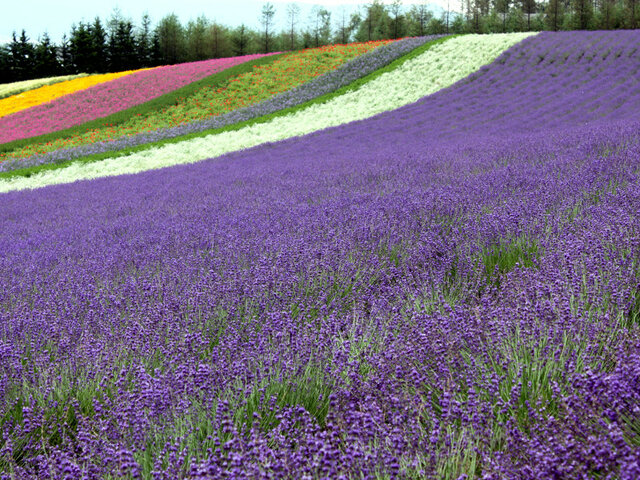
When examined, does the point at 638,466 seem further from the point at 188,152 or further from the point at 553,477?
the point at 188,152

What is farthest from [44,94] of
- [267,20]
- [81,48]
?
[267,20]

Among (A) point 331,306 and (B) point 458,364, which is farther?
(A) point 331,306

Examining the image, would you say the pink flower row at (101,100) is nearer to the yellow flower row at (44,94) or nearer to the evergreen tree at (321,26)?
the yellow flower row at (44,94)

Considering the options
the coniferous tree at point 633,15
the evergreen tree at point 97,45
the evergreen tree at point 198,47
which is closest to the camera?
the coniferous tree at point 633,15

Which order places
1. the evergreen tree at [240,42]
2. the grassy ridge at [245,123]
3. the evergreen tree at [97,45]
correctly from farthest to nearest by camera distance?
the evergreen tree at [240,42], the evergreen tree at [97,45], the grassy ridge at [245,123]

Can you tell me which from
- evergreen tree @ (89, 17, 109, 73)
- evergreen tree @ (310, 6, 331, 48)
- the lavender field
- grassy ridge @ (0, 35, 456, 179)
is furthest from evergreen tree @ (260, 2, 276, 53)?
the lavender field

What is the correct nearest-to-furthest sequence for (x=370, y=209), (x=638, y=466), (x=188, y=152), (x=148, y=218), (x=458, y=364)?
(x=638, y=466) → (x=458, y=364) → (x=370, y=209) → (x=148, y=218) → (x=188, y=152)

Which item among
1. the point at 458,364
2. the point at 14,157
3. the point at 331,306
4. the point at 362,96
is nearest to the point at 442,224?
the point at 331,306

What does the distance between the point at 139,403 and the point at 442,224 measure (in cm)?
317

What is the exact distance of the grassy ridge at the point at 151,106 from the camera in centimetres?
2295

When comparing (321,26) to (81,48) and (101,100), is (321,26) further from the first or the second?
(101,100)

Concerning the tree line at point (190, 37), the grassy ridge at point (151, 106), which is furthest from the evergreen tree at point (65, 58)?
the grassy ridge at point (151, 106)

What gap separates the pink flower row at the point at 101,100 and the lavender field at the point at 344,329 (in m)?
21.0

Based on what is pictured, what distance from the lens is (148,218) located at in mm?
6312
